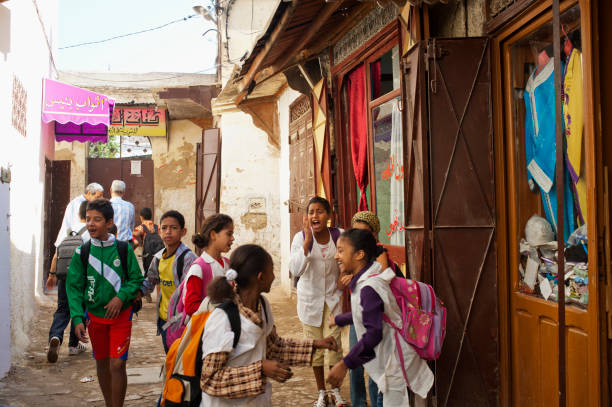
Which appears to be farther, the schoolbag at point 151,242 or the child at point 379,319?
the schoolbag at point 151,242

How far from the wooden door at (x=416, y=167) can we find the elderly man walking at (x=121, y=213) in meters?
4.68

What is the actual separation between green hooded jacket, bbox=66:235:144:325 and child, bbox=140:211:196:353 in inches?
6.5

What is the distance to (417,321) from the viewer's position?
3.16m

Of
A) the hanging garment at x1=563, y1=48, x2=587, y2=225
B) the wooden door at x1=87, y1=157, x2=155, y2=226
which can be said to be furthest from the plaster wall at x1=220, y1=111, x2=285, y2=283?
the hanging garment at x1=563, y1=48, x2=587, y2=225

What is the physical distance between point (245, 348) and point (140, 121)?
1580cm

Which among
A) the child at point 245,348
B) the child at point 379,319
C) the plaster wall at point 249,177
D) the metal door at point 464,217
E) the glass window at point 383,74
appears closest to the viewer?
the child at point 245,348

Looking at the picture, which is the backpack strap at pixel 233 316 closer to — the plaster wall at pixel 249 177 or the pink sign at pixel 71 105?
the pink sign at pixel 71 105

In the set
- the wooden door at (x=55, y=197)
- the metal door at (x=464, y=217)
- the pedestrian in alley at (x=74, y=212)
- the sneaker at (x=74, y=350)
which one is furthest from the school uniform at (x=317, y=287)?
the wooden door at (x=55, y=197)

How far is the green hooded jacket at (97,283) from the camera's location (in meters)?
3.94

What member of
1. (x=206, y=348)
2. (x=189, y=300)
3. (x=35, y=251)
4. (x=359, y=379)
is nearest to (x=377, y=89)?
(x=359, y=379)

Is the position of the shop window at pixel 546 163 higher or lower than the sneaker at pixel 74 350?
higher

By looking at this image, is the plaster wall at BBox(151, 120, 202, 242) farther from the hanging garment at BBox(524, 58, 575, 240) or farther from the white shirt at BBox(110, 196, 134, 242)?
the hanging garment at BBox(524, 58, 575, 240)

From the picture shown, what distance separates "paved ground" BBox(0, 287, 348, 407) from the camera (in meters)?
4.86

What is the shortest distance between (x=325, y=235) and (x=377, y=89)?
200 cm
